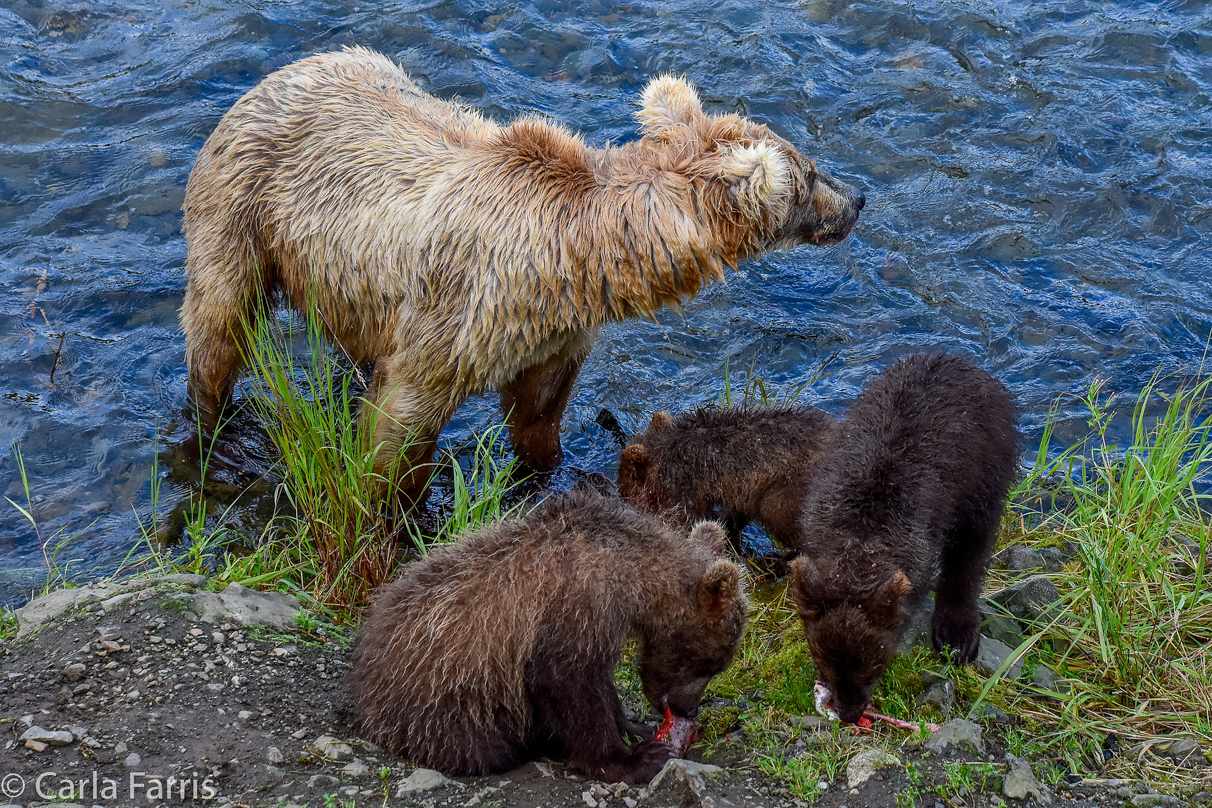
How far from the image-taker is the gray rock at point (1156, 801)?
420cm

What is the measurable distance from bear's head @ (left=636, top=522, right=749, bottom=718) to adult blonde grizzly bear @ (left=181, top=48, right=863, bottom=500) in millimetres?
A: 1811

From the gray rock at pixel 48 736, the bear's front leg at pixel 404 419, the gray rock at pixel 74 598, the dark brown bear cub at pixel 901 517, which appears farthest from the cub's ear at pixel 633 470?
the gray rock at pixel 48 736

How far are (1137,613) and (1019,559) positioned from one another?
822 mm

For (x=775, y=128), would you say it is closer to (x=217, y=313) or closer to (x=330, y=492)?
(x=217, y=313)

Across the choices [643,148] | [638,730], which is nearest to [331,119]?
[643,148]

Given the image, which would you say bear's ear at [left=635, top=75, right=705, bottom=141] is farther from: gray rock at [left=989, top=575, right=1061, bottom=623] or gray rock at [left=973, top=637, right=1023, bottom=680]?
gray rock at [left=973, top=637, right=1023, bottom=680]

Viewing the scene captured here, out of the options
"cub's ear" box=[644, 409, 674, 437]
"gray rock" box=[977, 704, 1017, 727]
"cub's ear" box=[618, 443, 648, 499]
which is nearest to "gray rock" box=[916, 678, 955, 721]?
"gray rock" box=[977, 704, 1017, 727]

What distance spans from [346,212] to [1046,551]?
421cm

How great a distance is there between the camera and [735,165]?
5543 millimetres

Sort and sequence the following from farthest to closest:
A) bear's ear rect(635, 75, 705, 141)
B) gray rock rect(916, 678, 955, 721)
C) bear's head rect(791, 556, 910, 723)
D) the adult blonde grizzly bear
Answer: bear's ear rect(635, 75, 705, 141), the adult blonde grizzly bear, gray rock rect(916, 678, 955, 721), bear's head rect(791, 556, 910, 723)

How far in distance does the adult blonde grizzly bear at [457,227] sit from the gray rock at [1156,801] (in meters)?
2.95

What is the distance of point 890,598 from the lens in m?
4.39

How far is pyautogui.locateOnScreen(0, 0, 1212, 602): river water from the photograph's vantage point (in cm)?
761

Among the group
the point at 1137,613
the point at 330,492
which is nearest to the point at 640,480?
the point at 330,492
